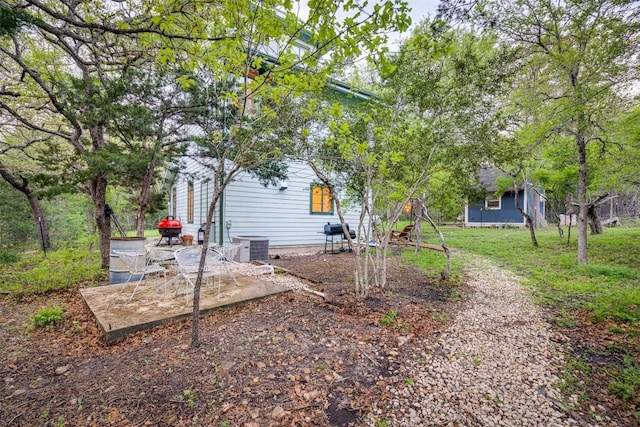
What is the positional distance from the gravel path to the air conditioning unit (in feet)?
17.4

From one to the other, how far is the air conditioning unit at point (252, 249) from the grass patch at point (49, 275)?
303 cm

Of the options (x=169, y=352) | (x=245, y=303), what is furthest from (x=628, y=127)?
(x=169, y=352)

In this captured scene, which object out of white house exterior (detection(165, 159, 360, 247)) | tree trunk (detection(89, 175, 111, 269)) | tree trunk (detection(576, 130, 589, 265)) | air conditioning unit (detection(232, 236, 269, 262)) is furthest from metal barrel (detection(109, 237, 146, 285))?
tree trunk (detection(576, 130, 589, 265))

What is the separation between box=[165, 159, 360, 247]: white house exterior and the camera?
8172 mm

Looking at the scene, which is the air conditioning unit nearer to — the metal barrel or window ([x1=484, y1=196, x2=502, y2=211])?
the metal barrel

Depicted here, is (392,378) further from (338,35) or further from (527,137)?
(527,137)

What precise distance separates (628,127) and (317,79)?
6.51 metres

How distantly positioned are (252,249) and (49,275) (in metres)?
4.16

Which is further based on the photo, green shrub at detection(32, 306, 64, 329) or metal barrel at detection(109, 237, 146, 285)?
metal barrel at detection(109, 237, 146, 285)

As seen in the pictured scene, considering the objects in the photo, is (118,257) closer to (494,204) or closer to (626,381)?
(626,381)

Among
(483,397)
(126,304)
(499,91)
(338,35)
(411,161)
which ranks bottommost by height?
(483,397)

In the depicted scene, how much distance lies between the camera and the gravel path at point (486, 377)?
201cm

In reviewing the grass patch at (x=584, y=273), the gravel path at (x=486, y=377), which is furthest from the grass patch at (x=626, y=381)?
the grass patch at (x=584, y=273)

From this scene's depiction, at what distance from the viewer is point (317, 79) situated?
260 centimetres
